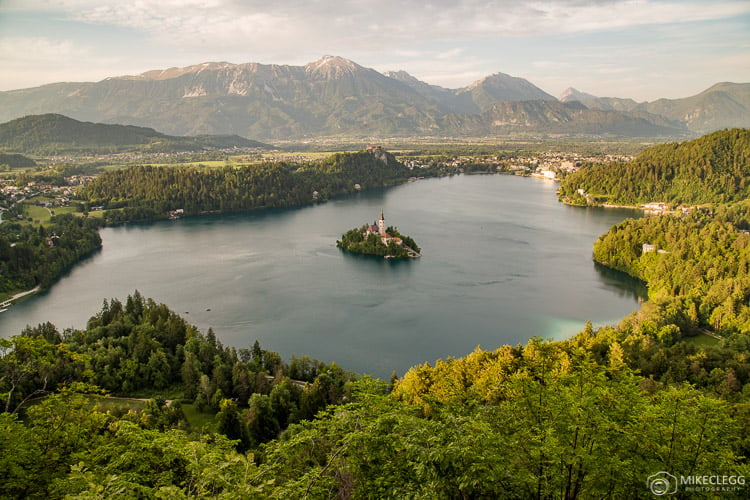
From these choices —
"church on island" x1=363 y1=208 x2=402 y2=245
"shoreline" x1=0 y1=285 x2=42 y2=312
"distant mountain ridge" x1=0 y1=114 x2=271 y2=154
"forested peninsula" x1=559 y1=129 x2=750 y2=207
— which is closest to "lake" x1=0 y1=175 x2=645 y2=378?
"shoreline" x1=0 y1=285 x2=42 y2=312

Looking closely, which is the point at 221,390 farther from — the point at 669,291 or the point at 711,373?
the point at 669,291

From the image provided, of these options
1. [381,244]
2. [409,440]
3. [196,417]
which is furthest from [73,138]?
[409,440]

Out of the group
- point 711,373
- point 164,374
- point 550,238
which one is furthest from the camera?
point 550,238

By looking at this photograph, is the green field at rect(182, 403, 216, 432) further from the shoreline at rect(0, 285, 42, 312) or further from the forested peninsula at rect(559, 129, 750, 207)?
the forested peninsula at rect(559, 129, 750, 207)

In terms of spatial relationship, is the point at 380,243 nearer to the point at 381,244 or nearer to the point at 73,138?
the point at 381,244

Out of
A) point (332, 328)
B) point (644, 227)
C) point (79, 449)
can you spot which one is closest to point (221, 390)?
point (332, 328)

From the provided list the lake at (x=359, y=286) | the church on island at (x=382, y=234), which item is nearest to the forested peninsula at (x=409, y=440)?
the lake at (x=359, y=286)
